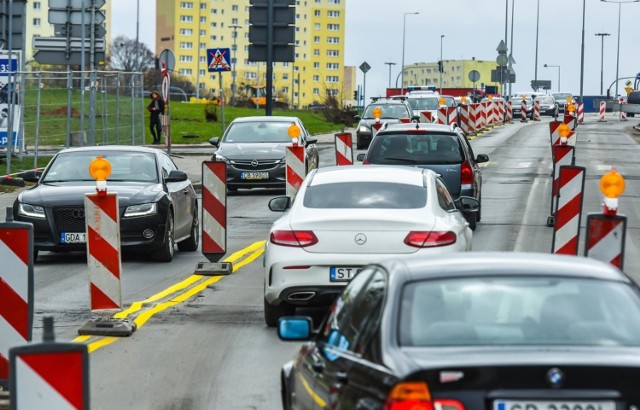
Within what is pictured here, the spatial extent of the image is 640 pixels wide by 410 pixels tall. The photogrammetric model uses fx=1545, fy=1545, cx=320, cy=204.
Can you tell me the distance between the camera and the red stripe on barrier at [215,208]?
17.7m

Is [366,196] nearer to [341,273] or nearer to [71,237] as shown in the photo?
[341,273]

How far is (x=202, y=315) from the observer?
13891 mm

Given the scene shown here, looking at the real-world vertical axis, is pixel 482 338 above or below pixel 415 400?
above

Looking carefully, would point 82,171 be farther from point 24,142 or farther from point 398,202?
point 24,142

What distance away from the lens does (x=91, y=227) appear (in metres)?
12.9

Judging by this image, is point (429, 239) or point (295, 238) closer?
point (429, 239)

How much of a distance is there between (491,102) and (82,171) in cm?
5099

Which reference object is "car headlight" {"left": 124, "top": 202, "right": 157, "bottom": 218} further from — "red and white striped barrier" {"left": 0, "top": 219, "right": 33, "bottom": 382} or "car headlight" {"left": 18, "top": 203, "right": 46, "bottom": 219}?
"red and white striped barrier" {"left": 0, "top": 219, "right": 33, "bottom": 382}

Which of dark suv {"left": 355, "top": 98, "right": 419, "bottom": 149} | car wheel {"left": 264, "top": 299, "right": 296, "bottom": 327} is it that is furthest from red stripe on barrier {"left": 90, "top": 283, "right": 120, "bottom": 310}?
dark suv {"left": 355, "top": 98, "right": 419, "bottom": 149}

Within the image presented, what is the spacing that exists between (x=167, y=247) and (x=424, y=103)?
41.6 m

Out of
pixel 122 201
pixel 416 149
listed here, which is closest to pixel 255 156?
pixel 416 149

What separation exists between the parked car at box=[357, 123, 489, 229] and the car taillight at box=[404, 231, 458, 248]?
9.06 meters

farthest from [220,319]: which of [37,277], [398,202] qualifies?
[37,277]

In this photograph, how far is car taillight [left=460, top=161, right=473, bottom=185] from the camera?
21.7 m
